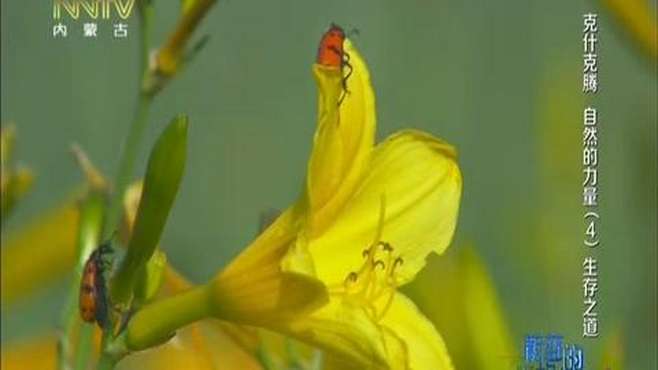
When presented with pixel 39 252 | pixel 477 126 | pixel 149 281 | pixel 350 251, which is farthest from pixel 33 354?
pixel 477 126

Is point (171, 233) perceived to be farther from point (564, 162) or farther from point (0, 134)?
point (564, 162)

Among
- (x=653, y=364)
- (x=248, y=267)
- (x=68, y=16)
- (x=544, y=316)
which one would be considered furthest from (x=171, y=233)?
(x=653, y=364)

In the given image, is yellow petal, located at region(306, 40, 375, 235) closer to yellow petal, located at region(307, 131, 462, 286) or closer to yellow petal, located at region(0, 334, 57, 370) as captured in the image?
yellow petal, located at region(307, 131, 462, 286)

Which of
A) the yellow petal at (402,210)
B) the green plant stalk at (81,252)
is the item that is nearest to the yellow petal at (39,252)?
the green plant stalk at (81,252)

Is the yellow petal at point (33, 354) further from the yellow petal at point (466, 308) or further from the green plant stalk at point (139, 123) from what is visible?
the yellow petal at point (466, 308)

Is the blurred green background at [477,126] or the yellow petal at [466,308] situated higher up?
the blurred green background at [477,126]

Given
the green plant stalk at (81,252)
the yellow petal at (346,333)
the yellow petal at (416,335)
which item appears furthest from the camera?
the green plant stalk at (81,252)

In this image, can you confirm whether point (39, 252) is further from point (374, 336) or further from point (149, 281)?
point (374, 336)
